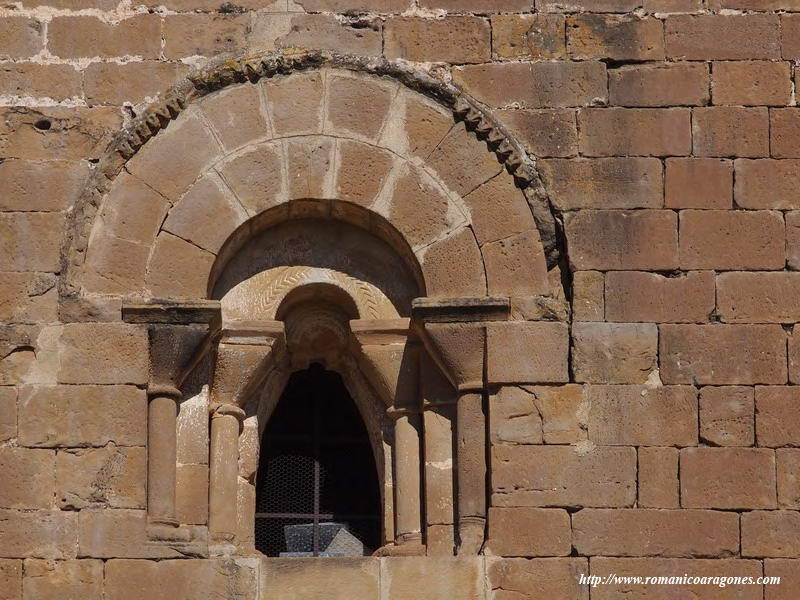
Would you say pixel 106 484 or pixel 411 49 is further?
pixel 411 49

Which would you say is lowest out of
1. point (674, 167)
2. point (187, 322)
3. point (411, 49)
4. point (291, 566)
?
point (291, 566)

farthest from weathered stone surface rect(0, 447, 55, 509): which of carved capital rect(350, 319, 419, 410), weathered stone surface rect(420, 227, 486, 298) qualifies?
weathered stone surface rect(420, 227, 486, 298)

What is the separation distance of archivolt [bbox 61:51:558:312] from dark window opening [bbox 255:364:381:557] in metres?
1.43

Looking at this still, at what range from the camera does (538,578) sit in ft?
34.1

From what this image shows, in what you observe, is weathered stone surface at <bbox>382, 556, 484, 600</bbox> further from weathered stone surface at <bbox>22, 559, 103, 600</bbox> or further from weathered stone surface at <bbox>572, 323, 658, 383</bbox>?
weathered stone surface at <bbox>22, 559, 103, 600</bbox>

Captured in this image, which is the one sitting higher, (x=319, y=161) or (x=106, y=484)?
(x=319, y=161)

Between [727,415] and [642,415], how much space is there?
0.47 m

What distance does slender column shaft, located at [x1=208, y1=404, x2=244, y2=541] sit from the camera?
10.8 m

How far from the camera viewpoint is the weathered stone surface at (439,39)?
11172mm

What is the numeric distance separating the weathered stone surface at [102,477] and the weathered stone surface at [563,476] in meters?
1.90

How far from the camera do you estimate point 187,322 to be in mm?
10719

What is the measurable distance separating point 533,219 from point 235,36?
1999 mm

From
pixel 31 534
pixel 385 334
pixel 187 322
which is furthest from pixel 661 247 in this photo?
pixel 31 534

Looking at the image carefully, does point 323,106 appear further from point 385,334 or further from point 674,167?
point 674,167
